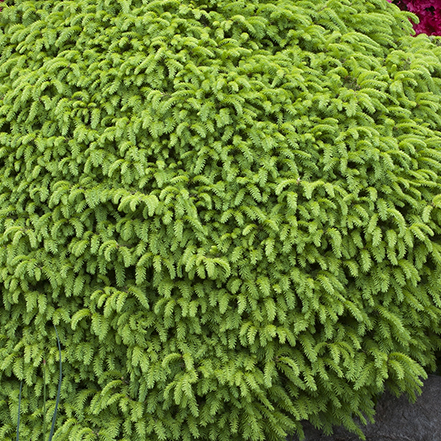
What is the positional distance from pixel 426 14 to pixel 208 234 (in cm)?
371

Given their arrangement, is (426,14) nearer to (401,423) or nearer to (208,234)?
(208,234)

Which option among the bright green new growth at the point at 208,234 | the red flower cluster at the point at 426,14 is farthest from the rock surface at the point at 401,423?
the red flower cluster at the point at 426,14

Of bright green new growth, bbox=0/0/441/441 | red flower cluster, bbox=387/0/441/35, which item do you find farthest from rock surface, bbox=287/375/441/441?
red flower cluster, bbox=387/0/441/35

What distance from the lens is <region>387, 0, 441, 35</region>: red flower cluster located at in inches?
185

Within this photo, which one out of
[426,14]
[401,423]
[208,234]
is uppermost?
[426,14]

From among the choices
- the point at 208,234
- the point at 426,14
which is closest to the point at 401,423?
the point at 208,234

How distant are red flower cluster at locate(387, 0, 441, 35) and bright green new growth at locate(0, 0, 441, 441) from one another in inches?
85.7

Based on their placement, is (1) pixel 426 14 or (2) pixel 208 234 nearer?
(2) pixel 208 234

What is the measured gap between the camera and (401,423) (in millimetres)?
3164

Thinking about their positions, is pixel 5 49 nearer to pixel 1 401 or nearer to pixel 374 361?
pixel 1 401

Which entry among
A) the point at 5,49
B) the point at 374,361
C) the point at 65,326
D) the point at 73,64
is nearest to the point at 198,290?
the point at 65,326

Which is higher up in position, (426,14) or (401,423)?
(426,14)

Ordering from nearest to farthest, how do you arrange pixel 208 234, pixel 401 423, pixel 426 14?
pixel 208 234, pixel 401 423, pixel 426 14

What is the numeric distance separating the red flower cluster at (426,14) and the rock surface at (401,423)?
3.52 metres
